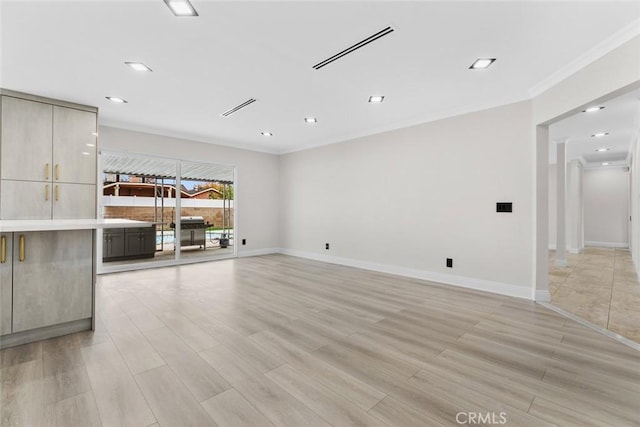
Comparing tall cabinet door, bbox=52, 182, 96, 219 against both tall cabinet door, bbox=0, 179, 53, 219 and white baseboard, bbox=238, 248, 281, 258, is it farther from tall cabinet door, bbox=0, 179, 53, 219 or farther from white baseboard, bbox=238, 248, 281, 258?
white baseboard, bbox=238, 248, 281, 258

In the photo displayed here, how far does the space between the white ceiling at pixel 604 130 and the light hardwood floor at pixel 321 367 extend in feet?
8.30

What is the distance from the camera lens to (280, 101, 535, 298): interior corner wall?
3637 mm

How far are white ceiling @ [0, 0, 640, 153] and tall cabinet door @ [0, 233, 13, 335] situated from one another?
181cm

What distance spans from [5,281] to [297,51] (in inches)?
123

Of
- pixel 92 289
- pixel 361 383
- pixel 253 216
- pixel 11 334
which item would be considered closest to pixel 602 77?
pixel 361 383

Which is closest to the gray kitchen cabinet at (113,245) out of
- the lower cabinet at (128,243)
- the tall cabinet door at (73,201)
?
A: the lower cabinet at (128,243)

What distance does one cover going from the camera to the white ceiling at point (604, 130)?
388cm

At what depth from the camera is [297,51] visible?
2.63 meters

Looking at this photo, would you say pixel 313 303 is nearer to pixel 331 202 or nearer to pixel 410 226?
pixel 410 226

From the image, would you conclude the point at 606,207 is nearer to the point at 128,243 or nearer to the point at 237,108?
the point at 237,108

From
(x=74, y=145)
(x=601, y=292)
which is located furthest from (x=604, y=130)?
(x=74, y=145)

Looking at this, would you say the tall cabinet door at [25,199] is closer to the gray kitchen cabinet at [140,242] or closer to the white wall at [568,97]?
the gray kitchen cabinet at [140,242]

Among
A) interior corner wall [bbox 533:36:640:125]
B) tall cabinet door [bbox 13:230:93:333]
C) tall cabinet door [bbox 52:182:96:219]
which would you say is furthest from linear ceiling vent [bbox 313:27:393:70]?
tall cabinet door [bbox 52:182:96:219]

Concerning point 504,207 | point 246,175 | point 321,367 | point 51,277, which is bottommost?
point 321,367
